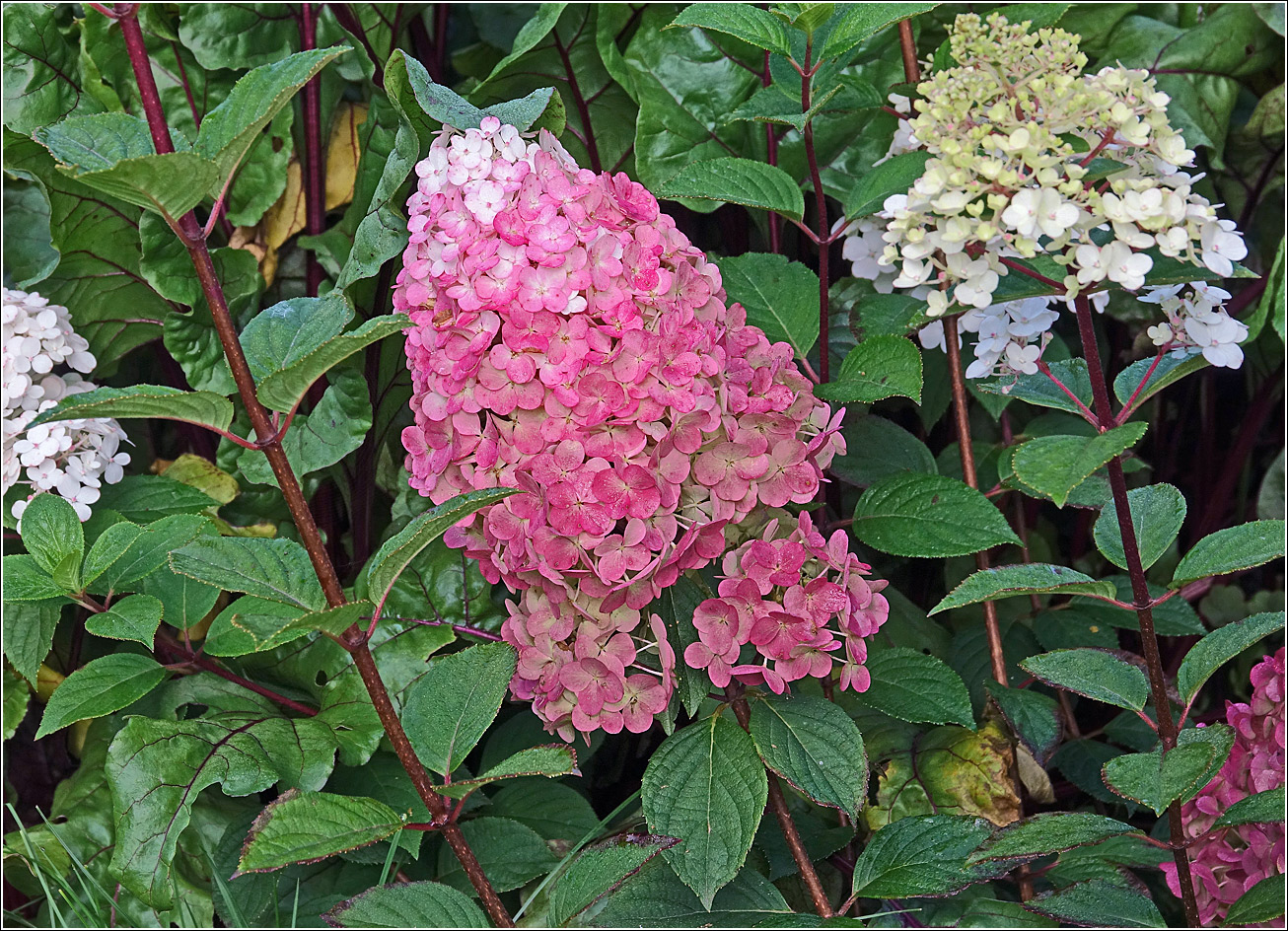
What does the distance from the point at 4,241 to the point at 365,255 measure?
0.57m

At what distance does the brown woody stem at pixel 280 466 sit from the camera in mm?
642

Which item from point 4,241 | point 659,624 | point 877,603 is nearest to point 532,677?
point 659,624

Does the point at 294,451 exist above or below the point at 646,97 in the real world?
below

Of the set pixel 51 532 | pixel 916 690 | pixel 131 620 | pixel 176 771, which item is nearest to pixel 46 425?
pixel 51 532

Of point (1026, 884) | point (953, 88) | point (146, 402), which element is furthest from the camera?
point (1026, 884)

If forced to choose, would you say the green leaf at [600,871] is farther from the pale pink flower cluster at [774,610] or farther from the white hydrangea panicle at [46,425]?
the white hydrangea panicle at [46,425]

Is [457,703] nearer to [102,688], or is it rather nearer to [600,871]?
[600,871]

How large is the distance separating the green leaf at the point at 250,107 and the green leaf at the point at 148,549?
39 centimetres

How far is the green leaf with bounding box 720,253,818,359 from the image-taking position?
3.05 ft

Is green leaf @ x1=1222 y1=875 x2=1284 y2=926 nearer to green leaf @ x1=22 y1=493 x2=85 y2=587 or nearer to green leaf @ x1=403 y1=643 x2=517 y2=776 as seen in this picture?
green leaf @ x1=403 y1=643 x2=517 y2=776

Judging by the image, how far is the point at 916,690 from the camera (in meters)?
0.88

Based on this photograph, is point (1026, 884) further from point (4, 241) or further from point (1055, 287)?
point (4, 241)

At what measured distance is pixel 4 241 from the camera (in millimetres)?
1270

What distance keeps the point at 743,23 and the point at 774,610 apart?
46cm
